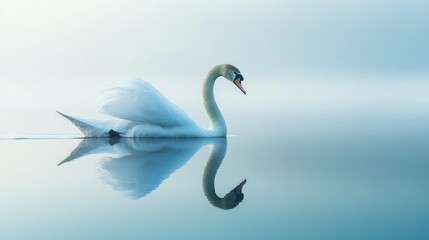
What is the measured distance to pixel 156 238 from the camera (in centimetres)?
418

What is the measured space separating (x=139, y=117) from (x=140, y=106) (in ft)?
0.67

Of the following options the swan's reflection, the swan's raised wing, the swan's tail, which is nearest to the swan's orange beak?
the swan's reflection

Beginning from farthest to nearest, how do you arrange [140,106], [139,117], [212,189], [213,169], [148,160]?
[139,117]
[140,106]
[148,160]
[213,169]
[212,189]

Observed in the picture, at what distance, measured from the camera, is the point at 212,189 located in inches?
233

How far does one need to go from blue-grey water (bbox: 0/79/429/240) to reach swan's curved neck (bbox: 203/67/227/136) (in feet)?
2.40

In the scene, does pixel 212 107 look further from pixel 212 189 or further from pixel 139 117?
pixel 212 189

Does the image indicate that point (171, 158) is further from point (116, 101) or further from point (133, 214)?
point (133, 214)

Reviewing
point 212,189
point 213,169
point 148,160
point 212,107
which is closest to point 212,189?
point 212,189

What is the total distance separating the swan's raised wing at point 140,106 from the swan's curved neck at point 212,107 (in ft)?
2.69

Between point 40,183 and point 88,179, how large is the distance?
A: 384mm

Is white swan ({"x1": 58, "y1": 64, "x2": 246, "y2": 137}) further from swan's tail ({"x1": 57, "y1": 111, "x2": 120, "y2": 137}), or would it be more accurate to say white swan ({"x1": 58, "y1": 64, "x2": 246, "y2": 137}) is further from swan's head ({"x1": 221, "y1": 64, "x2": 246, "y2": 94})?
swan's head ({"x1": 221, "y1": 64, "x2": 246, "y2": 94})

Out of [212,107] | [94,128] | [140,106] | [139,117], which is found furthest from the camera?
[212,107]

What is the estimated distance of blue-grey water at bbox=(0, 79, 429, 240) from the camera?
445 cm

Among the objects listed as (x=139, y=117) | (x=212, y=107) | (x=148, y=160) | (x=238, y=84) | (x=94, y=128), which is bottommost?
(x=148, y=160)
